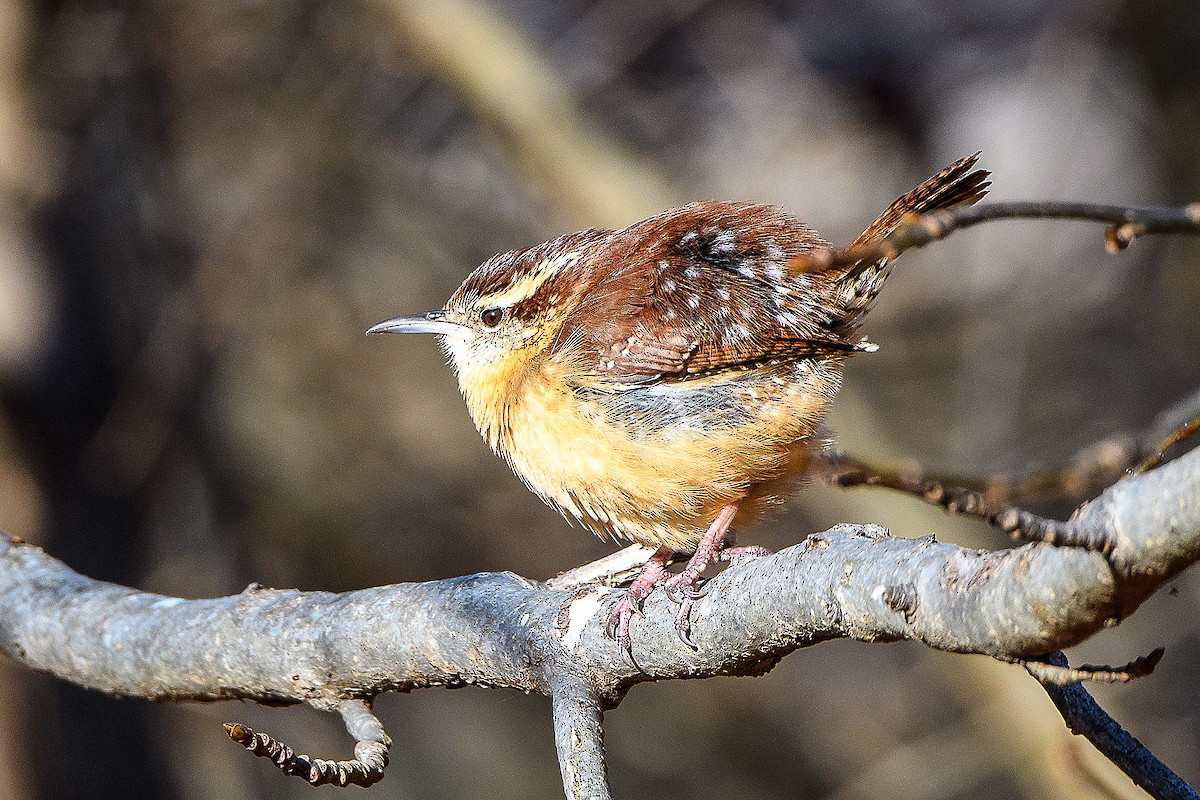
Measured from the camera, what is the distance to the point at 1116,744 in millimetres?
2238

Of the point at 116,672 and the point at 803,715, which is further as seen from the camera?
the point at 803,715

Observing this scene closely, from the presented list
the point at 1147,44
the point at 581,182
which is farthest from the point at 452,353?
the point at 1147,44

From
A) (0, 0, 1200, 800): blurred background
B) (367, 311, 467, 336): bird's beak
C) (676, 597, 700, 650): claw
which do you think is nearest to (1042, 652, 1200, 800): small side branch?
(676, 597, 700, 650): claw

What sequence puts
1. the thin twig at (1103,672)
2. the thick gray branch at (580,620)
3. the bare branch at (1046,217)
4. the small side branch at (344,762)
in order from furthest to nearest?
the small side branch at (344,762)
the thin twig at (1103,672)
the thick gray branch at (580,620)
the bare branch at (1046,217)

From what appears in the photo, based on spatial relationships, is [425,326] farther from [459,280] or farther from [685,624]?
[459,280]

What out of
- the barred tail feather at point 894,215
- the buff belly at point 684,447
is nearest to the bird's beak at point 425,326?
the buff belly at point 684,447

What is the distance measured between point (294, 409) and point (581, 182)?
3.79 meters

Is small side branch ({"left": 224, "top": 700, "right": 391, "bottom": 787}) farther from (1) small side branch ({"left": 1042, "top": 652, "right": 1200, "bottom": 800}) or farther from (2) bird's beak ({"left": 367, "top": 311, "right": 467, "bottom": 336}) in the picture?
(2) bird's beak ({"left": 367, "top": 311, "right": 467, "bottom": 336})

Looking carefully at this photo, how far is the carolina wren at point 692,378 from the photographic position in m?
3.20

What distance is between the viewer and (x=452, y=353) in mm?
4082

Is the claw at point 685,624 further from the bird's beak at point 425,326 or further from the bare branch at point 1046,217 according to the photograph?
the bird's beak at point 425,326

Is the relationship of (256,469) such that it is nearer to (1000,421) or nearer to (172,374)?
(172,374)

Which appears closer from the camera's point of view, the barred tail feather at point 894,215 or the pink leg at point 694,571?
the pink leg at point 694,571

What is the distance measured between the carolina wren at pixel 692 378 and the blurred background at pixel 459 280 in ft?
6.63
